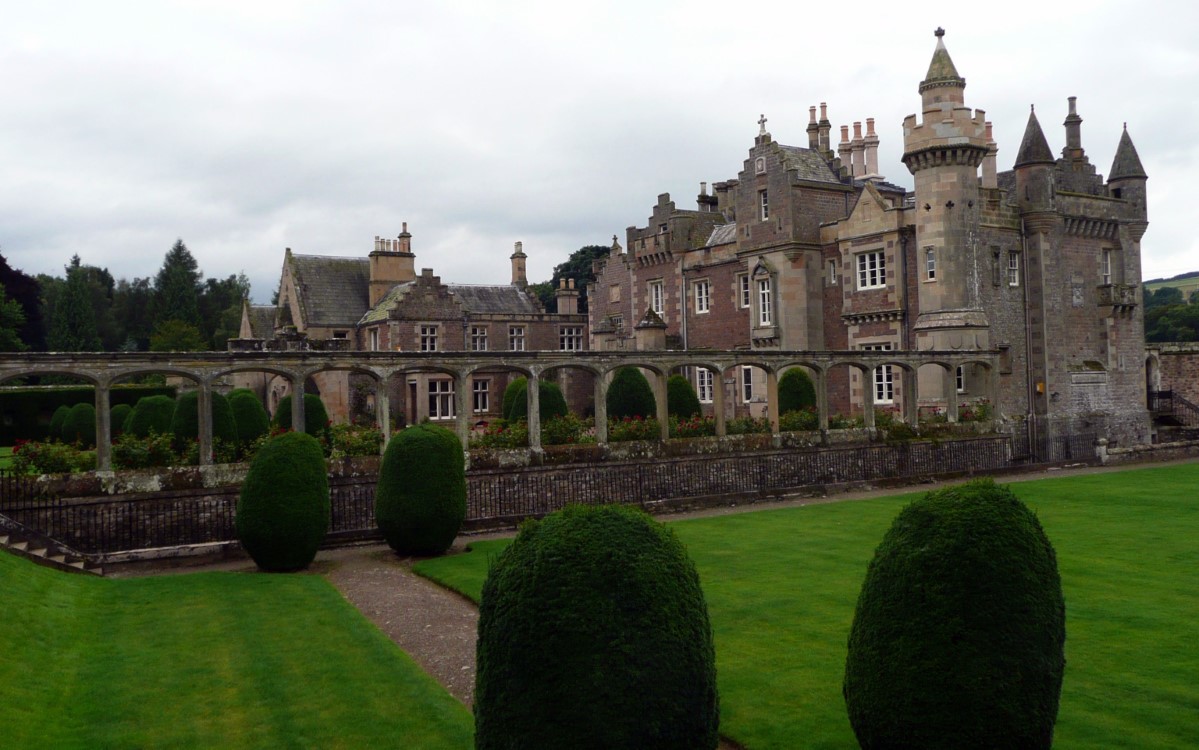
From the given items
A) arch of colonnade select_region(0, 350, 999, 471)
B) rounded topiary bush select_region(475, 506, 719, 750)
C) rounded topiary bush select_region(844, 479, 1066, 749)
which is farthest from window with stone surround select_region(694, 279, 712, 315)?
rounded topiary bush select_region(475, 506, 719, 750)

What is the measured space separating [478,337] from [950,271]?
24152mm

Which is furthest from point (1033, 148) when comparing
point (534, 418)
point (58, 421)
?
point (58, 421)

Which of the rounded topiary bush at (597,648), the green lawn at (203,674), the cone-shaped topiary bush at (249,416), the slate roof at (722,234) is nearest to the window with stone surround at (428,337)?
the slate roof at (722,234)

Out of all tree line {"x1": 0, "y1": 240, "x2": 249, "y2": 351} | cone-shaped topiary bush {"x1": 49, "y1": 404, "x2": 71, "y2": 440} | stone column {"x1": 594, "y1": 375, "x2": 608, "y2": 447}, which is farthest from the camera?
tree line {"x1": 0, "y1": 240, "x2": 249, "y2": 351}

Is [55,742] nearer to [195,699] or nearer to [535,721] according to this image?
[195,699]

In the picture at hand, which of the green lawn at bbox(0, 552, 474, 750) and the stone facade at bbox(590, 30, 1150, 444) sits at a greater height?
the stone facade at bbox(590, 30, 1150, 444)

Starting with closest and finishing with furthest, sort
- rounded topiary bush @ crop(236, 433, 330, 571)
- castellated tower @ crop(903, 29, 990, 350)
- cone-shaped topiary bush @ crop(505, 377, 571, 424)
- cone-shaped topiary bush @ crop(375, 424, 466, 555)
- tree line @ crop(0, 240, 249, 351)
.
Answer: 1. rounded topiary bush @ crop(236, 433, 330, 571)
2. cone-shaped topiary bush @ crop(375, 424, 466, 555)
3. cone-shaped topiary bush @ crop(505, 377, 571, 424)
4. castellated tower @ crop(903, 29, 990, 350)
5. tree line @ crop(0, 240, 249, 351)

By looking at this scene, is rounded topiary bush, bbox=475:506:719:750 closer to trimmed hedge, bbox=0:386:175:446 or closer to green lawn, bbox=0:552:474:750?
green lawn, bbox=0:552:474:750

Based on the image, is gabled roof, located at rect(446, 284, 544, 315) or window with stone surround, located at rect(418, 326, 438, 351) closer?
window with stone surround, located at rect(418, 326, 438, 351)

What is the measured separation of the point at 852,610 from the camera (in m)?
10.9

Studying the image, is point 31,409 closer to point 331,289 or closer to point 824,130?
point 331,289

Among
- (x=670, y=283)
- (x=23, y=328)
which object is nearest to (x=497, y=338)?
(x=670, y=283)

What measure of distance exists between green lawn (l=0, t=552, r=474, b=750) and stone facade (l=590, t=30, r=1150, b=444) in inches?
758

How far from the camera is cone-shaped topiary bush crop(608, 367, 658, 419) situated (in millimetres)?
30109
